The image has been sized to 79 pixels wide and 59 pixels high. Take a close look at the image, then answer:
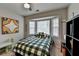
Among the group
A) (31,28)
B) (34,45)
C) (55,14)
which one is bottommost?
(34,45)

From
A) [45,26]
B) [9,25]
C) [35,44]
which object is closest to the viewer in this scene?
[9,25]

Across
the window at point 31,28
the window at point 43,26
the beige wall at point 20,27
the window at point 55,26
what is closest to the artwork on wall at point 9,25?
the beige wall at point 20,27

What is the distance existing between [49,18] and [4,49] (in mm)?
771

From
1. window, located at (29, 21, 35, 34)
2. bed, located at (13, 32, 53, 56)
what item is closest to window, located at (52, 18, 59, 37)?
bed, located at (13, 32, 53, 56)

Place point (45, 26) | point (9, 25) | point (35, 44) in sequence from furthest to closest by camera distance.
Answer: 1. point (35, 44)
2. point (45, 26)
3. point (9, 25)

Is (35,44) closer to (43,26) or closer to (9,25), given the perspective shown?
(43,26)

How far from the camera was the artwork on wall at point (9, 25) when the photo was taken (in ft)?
2.94

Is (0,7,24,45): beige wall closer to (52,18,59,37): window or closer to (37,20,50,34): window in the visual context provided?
(37,20,50,34): window

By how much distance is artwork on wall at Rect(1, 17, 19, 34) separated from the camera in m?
0.90

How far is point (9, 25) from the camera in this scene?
3.15 feet

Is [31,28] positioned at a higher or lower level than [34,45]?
higher

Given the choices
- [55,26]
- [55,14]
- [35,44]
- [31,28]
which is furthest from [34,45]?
[55,14]

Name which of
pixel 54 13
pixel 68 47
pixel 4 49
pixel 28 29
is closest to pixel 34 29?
pixel 28 29

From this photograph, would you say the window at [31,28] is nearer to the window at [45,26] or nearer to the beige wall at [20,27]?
the window at [45,26]
